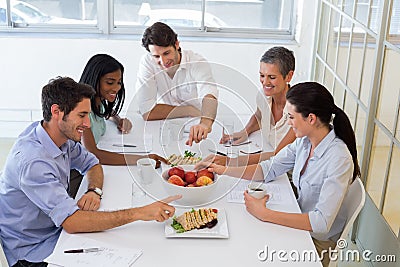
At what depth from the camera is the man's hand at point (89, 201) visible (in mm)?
1939

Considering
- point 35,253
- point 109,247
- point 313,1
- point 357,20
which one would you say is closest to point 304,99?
point 109,247

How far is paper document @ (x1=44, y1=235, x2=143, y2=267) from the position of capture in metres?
1.62

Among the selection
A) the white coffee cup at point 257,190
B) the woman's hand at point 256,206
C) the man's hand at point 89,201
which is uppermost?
the white coffee cup at point 257,190

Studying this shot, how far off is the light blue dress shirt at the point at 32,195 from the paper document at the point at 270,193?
0.57m

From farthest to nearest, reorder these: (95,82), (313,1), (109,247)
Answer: (313,1) < (95,82) < (109,247)

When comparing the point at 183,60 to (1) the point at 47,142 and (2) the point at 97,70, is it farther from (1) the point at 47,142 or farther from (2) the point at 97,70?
(1) the point at 47,142

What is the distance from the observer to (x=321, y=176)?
2.08m

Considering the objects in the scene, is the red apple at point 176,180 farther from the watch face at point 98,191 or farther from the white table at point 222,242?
the watch face at point 98,191

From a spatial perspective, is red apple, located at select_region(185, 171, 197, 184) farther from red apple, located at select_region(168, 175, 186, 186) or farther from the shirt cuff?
the shirt cuff

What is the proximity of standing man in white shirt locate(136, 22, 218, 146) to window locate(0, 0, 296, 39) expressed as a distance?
1191 millimetres

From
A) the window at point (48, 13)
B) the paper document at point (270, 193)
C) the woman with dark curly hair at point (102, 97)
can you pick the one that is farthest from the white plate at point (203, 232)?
the window at point (48, 13)

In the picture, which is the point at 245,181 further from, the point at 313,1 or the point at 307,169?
the point at 313,1

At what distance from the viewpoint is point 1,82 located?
4.09 metres

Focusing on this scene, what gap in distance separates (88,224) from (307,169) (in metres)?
0.86
